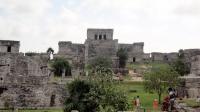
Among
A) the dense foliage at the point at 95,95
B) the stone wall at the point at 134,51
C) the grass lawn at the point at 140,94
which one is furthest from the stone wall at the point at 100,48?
the dense foliage at the point at 95,95

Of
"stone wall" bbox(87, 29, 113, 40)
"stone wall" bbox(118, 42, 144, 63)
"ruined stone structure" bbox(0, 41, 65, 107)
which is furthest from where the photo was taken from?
"stone wall" bbox(118, 42, 144, 63)

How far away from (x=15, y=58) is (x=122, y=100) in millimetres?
23849

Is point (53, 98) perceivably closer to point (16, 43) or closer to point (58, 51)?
point (16, 43)

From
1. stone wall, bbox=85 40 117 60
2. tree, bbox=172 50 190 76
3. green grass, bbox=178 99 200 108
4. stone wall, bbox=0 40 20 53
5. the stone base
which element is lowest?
green grass, bbox=178 99 200 108

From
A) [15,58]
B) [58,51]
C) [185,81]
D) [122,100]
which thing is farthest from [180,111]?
[58,51]

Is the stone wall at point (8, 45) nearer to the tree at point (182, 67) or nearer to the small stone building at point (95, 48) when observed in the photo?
the small stone building at point (95, 48)

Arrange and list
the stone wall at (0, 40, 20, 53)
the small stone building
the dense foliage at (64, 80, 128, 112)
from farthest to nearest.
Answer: the small stone building < the stone wall at (0, 40, 20, 53) < the dense foliage at (64, 80, 128, 112)

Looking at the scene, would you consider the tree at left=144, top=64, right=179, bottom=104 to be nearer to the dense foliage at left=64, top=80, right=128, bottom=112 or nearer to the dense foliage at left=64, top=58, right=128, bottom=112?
the dense foliage at left=64, top=58, right=128, bottom=112

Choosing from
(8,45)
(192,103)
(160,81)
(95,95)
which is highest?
(8,45)

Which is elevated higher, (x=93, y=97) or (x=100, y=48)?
(x=100, y=48)

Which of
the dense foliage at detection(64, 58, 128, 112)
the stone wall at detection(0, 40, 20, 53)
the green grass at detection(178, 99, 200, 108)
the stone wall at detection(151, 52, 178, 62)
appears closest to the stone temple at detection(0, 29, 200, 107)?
the stone wall at detection(0, 40, 20, 53)

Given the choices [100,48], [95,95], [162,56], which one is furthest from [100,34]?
[95,95]

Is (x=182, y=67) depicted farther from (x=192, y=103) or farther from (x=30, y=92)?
(x=192, y=103)

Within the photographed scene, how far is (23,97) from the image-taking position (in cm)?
4069
